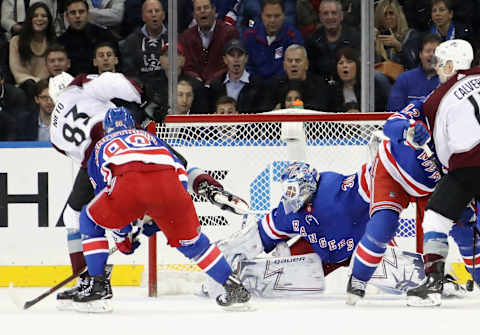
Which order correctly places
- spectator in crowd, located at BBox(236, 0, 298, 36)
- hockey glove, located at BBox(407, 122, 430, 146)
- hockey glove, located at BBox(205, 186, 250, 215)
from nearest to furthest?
1. hockey glove, located at BBox(407, 122, 430, 146)
2. hockey glove, located at BBox(205, 186, 250, 215)
3. spectator in crowd, located at BBox(236, 0, 298, 36)

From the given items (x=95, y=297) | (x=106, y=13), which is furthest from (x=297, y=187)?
(x=106, y=13)

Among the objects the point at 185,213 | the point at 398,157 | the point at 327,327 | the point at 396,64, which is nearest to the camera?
the point at 327,327

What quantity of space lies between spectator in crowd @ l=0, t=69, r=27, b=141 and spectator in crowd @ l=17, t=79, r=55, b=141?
40 mm

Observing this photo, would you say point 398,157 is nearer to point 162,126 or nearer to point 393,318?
point 393,318

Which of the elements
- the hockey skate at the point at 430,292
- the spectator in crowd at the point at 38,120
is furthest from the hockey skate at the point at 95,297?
the spectator in crowd at the point at 38,120

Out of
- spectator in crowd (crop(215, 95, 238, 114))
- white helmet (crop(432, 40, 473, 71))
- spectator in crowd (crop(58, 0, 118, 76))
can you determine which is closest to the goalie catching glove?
white helmet (crop(432, 40, 473, 71))

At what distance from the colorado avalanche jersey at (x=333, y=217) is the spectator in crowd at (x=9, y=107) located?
1.94 m

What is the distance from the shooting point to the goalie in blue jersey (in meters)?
4.77

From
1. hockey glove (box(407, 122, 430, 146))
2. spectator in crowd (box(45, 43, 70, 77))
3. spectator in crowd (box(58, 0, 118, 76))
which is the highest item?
spectator in crowd (box(58, 0, 118, 76))

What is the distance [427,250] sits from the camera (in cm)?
422

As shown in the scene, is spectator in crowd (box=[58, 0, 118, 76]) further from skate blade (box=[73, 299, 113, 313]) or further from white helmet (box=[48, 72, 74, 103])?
skate blade (box=[73, 299, 113, 313])

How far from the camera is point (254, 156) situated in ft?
17.7

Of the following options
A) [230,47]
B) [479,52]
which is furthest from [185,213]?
[479,52]

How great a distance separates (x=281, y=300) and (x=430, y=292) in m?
0.81
